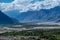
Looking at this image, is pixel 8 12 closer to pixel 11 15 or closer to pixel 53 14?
pixel 11 15

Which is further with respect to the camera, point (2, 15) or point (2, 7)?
point (2, 15)

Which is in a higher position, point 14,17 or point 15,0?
point 15,0

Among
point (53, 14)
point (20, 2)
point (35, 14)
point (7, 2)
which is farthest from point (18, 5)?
point (53, 14)

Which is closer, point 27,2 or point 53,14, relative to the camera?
point 27,2

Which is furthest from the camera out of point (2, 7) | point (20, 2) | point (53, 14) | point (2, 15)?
point (53, 14)

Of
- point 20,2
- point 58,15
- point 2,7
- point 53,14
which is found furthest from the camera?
point 53,14

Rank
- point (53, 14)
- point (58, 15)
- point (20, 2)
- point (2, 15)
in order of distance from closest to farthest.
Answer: point (20, 2)
point (2, 15)
point (58, 15)
point (53, 14)

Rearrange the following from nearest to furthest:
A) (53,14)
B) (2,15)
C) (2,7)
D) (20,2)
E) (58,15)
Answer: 1. (2,7)
2. (20,2)
3. (2,15)
4. (58,15)
5. (53,14)

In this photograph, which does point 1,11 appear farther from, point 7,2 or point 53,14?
point 53,14

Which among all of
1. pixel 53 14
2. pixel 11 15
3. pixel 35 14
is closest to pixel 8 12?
pixel 11 15
